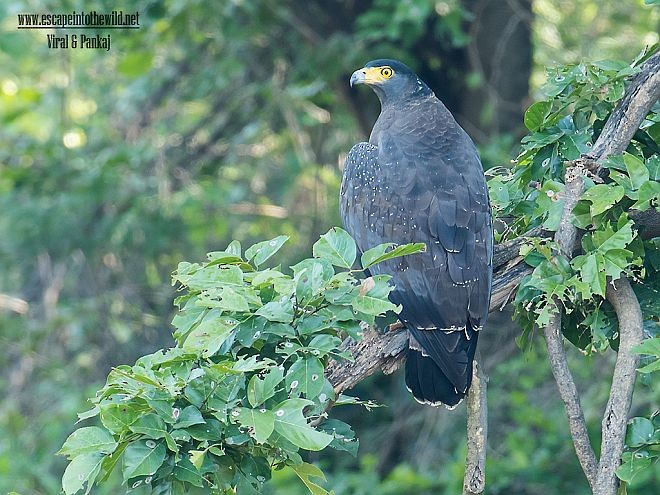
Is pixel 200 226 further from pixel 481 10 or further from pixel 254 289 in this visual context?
pixel 254 289

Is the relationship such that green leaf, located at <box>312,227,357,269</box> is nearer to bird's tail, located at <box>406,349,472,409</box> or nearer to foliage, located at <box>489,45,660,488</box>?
foliage, located at <box>489,45,660,488</box>

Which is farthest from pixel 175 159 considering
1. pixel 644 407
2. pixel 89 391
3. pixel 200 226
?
pixel 644 407

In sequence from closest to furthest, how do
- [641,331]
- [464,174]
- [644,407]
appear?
[641,331] → [464,174] → [644,407]

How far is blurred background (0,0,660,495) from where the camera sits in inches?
221

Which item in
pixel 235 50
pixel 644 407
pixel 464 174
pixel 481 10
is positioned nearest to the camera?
pixel 464 174

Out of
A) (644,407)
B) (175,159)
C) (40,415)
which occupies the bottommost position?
(40,415)

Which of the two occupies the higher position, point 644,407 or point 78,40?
point 78,40

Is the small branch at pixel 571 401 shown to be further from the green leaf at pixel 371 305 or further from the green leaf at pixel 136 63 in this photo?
the green leaf at pixel 136 63

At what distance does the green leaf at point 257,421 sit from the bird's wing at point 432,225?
954 mm

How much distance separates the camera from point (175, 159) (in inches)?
265

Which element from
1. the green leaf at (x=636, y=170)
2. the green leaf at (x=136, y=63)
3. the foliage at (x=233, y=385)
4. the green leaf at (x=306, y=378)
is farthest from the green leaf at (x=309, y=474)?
the green leaf at (x=136, y=63)

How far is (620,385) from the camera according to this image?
2.49 m

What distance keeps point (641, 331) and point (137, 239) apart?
4.69 metres

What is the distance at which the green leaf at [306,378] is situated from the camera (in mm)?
2152
